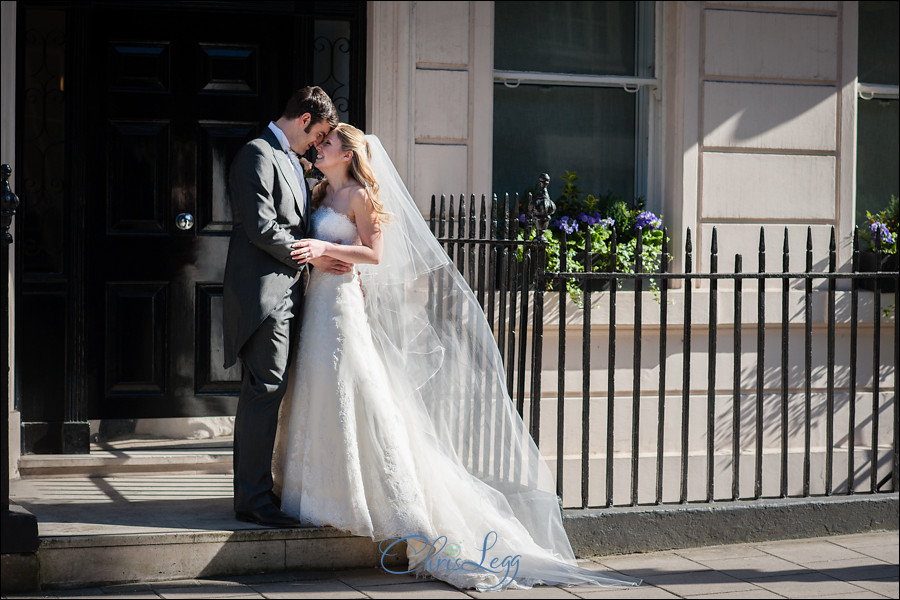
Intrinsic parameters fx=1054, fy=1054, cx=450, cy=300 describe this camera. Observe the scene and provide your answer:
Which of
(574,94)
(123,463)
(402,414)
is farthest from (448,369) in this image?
(574,94)

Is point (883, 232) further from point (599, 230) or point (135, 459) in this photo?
point (135, 459)

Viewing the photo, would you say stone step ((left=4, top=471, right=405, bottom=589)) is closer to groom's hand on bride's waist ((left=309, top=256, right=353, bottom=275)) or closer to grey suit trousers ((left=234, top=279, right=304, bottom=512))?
grey suit trousers ((left=234, top=279, right=304, bottom=512))

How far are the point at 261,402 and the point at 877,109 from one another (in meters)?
5.07

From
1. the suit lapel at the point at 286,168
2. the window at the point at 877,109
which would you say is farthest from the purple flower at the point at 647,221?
the suit lapel at the point at 286,168

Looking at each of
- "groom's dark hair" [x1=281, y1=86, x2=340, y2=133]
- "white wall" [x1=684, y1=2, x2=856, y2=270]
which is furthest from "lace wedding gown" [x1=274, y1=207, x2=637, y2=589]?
"white wall" [x1=684, y1=2, x2=856, y2=270]

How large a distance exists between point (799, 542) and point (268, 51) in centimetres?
416

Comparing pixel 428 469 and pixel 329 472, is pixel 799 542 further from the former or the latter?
pixel 329 472

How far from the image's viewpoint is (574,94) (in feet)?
22.8

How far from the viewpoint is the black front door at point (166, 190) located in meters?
6.28

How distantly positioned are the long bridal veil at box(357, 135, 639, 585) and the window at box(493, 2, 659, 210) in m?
2.02

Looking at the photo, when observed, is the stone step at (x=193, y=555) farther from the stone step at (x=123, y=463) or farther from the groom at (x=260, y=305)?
the stone step at (x=123, y=463)

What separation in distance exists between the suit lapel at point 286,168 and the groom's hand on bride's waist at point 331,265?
0.83ft

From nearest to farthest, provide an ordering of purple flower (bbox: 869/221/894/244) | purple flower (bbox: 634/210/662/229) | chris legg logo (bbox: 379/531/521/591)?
chris legg logo (bbox: 379/531/521/591), purple flower (bbox: 634/210/662/229), purple flower (bbox: 869/221/894/244)

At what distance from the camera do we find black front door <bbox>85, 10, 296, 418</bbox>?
20.6 feet
